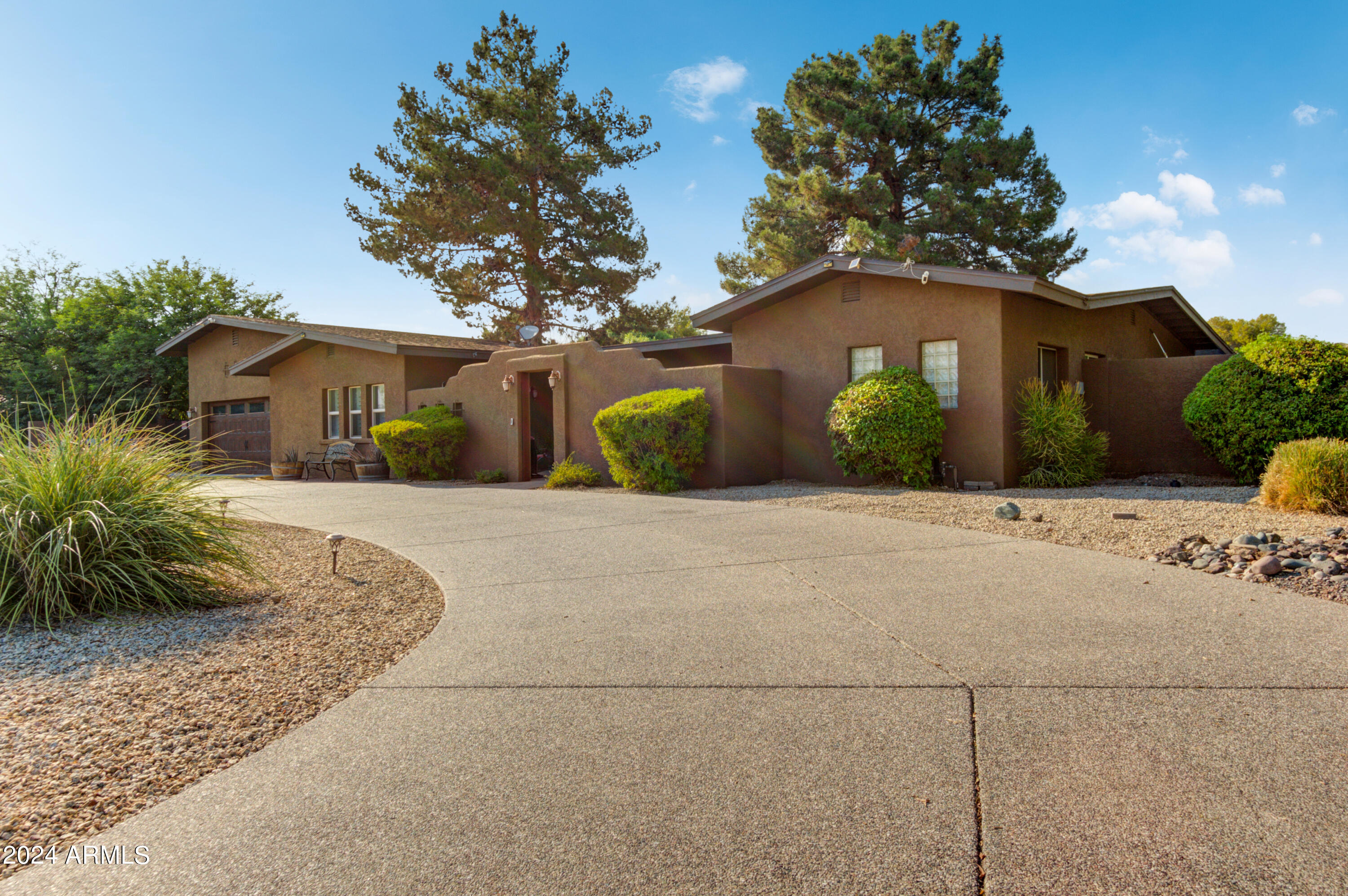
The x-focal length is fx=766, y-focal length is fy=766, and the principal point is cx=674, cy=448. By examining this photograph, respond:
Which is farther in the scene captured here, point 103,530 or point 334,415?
point 334,415

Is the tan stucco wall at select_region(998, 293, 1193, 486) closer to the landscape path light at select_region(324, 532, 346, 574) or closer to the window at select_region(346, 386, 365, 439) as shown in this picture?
the landscape path light at select_region(324, 532, 346, 574)

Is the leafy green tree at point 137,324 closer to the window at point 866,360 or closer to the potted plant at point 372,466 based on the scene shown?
the potted plant at point 372,466

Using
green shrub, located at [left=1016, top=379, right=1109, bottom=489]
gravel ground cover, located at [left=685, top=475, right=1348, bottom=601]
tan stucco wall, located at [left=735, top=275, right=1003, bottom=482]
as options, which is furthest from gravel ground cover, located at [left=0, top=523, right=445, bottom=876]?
green shrub, located at [left=1016, top=379, right=1109, bottom=489]

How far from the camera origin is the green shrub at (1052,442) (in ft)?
38.1

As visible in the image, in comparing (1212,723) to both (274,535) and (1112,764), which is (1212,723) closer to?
(1112,764)

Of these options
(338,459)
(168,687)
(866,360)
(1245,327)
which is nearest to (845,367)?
(866,360)

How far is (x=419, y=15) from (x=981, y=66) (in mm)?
16115

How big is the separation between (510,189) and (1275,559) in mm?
21906

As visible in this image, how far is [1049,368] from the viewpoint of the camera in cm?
1325

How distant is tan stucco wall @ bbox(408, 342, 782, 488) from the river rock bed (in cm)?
715

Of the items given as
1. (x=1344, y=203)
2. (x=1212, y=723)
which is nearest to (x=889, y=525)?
(x=1212, y=723)

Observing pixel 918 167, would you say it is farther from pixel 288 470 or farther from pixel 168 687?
pixel 168 687

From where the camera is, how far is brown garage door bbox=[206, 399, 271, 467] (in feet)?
75.0

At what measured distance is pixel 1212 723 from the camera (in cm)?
312
